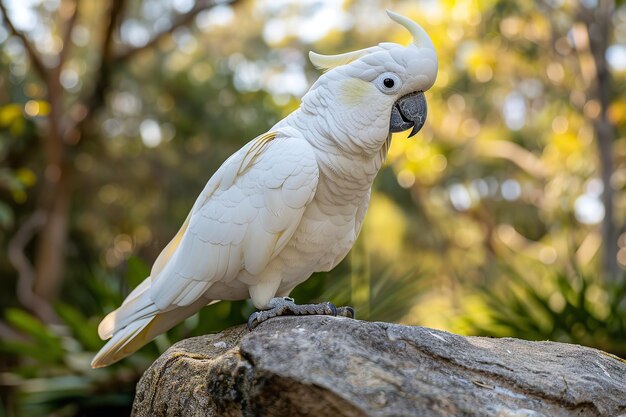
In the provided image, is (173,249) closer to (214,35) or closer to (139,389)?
(139,389)

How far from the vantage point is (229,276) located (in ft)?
8.35

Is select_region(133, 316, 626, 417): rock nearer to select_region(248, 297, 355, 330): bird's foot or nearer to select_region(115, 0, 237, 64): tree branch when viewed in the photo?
select_region(248, 297, 355, 330): bird's foot

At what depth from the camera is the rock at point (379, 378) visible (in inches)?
74.3

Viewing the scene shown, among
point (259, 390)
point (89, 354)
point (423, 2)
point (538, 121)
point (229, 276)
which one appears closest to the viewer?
point (259, 390)

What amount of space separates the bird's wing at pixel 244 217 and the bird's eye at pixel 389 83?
336 mm

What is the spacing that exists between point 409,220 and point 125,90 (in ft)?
17.1

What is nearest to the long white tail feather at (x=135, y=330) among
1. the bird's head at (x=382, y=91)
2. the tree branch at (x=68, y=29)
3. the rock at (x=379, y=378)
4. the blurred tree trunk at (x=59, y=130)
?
the rock at (x=379, y=378)

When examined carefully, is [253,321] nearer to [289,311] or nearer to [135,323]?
[289,311]

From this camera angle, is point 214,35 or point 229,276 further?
point 214,35

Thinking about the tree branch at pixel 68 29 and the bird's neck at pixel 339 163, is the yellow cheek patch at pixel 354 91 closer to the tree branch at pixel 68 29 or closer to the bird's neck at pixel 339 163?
Result: the bird's neck at pixel 339 163

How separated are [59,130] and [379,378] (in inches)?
257

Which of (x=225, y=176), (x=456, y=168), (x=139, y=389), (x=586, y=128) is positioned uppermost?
(x=225, y=176)

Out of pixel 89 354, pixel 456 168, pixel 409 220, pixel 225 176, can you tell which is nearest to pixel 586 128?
pixel 409 220

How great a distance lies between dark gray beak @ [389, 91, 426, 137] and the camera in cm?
249
